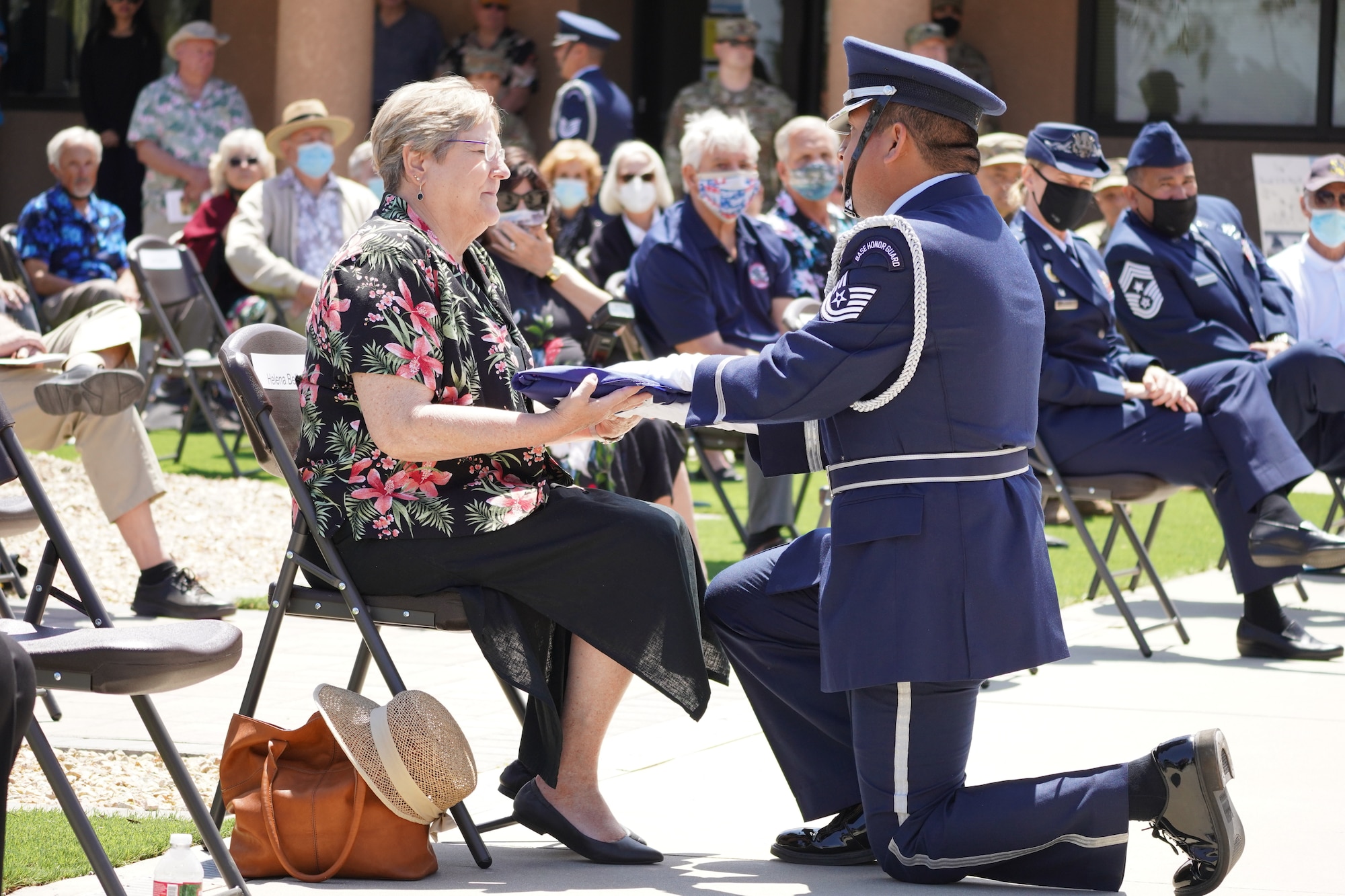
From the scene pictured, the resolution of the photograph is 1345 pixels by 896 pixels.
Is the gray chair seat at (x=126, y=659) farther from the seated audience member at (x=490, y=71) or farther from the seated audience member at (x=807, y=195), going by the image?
the seated audience member at (x=490, y=71)

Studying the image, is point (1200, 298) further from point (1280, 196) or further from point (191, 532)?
point (1280, 196)

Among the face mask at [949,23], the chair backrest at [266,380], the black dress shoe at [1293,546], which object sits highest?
the face mask at [949,23]

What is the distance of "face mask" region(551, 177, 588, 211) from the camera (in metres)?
10.1

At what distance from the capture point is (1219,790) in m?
3.24

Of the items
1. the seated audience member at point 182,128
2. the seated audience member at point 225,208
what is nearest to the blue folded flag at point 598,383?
the seated audience member at point 225,208

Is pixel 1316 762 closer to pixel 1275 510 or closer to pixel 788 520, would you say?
pixel 1275 510

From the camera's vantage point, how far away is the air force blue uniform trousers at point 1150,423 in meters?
6.06

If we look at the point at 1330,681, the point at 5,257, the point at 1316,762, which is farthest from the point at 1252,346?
the point at 5,257

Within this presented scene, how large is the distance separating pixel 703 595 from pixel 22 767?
5.60 ft

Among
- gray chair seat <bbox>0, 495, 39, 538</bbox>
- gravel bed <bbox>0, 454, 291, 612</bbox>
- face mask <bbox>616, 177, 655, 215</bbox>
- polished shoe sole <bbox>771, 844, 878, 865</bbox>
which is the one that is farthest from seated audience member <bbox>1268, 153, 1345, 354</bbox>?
gray chair seat <bbox>0, 495, 39, 538</bbox>

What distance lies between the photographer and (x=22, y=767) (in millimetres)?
4289

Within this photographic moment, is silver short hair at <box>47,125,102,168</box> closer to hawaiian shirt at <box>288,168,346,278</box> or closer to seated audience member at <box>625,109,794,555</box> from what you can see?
hawaiian shirt at <box>288,168,346,278</box>

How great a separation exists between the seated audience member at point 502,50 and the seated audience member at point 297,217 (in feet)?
11.9

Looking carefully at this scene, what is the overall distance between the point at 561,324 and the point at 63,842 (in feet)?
12.4
